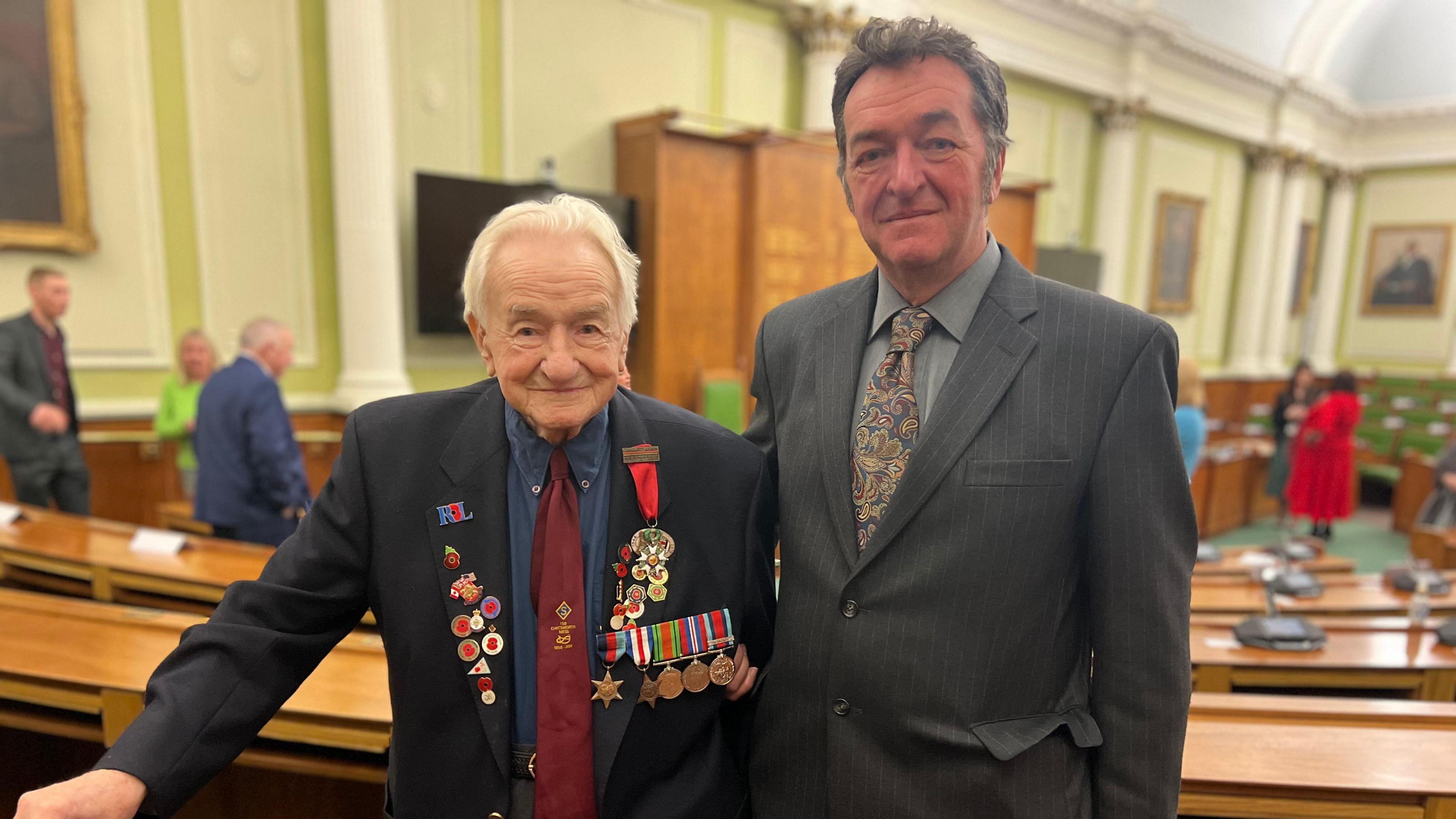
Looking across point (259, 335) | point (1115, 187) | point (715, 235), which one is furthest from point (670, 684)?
point (1115, 187)

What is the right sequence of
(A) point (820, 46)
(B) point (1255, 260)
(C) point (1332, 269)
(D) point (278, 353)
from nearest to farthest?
(D) point (278, 353) → (A) point (820, 46) → (B) point (1255, 260) → (C) point (1332, 269)

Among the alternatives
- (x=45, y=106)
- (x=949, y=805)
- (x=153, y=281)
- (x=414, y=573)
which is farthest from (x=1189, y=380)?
(x=45, y=106)

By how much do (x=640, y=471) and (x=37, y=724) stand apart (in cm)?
164

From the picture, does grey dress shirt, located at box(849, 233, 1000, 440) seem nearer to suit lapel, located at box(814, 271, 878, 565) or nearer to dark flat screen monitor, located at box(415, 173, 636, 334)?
suit lapel, located at box(814, 271, 878, 565)

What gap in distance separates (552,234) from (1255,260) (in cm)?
1383

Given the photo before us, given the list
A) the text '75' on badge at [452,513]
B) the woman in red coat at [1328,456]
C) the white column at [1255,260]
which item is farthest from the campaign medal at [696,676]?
the white column at [1255,260]

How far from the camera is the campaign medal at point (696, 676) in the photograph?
4.04 feet

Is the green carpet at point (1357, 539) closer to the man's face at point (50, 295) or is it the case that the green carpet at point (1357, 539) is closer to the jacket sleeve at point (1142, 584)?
the jacket sleeve at point (1142, 584)

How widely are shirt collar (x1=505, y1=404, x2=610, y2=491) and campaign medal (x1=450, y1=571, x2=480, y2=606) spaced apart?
163mm

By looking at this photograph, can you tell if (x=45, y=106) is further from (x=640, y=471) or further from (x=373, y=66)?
(x=640, y=471)

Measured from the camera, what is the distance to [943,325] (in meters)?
1.22

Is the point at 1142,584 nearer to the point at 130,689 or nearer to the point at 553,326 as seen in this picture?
the point at 553,326

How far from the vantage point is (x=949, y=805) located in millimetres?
1144

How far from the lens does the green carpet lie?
7250mm
